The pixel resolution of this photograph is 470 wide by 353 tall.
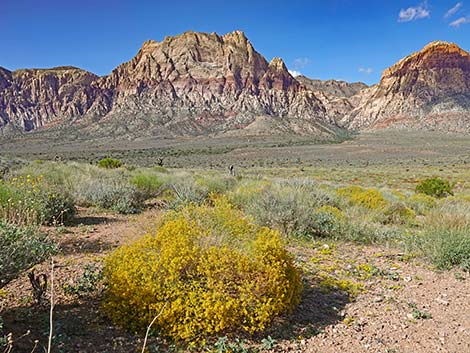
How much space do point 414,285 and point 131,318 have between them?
474cm

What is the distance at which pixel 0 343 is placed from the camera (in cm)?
318

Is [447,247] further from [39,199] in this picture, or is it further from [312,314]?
A: [39,199]

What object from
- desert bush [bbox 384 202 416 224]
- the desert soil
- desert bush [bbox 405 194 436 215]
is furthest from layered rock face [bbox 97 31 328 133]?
the desert soil

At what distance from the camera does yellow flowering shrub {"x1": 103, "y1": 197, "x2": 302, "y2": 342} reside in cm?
396

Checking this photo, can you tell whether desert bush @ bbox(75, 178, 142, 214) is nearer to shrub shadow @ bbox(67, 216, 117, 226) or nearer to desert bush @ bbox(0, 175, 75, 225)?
shrub shadow @ bbox(67, 216, 117, 226)

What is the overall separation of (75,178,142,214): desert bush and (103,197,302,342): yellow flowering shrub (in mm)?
6877

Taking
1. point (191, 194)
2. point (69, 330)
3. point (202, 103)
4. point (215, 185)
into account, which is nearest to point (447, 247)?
point (69, 330)

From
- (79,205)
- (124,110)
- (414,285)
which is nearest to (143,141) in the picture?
(124,110)

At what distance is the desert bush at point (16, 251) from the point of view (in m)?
3.67

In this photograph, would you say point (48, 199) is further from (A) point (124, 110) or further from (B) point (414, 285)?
(A) point (124, 110)

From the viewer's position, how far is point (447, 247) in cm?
718

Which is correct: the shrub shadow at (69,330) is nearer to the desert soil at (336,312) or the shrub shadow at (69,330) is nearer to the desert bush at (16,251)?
the desert soil at (336,312)

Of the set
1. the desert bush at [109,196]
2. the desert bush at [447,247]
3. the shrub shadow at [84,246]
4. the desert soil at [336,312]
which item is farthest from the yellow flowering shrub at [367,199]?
the shrub shadow at [84,246]

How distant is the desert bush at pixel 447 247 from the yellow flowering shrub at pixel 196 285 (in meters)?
4.04
